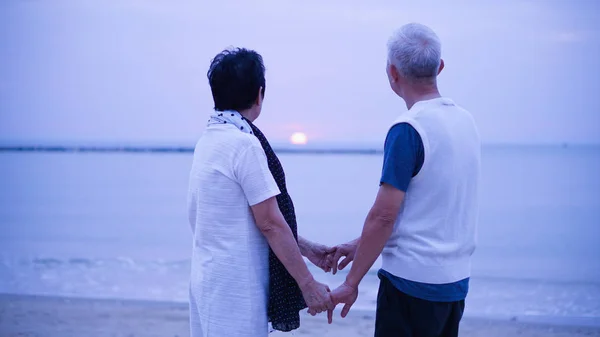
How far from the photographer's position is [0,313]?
16.9 ft

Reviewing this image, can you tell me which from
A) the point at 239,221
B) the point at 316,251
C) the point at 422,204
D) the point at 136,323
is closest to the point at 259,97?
the point at 239,221

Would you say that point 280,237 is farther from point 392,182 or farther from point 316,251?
point 316,251

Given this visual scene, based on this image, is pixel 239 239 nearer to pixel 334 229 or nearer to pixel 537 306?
pixel 537 306

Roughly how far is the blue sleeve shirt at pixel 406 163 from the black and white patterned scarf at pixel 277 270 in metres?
0.39

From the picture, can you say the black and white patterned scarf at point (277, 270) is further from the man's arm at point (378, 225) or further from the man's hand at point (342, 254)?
the man's hand at point (342, 254)

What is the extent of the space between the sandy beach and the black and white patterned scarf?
7.84 feet

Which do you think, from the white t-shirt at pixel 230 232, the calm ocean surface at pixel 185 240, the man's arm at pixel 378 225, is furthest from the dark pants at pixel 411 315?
the calm ocean surface at pixel 185 240

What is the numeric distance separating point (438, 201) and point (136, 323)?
3.55 metres

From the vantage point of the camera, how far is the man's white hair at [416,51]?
2.15 meters

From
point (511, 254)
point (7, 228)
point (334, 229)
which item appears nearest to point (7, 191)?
point (7, 228)

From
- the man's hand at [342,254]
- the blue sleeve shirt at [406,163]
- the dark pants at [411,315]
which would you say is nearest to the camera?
the blue sleeve shirt at [406,163]

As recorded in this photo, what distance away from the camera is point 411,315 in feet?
7.20

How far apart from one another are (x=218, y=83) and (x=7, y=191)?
21017 millimetres

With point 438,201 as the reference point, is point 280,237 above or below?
→ below
